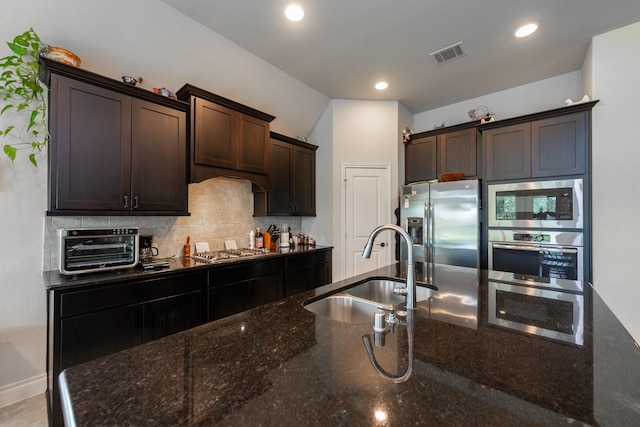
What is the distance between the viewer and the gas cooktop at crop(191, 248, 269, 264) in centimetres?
257

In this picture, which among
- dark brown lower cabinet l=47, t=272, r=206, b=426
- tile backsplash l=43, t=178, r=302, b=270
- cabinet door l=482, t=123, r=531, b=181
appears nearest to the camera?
dark brown lower cabinet l=47, t=272, r=206, b=426

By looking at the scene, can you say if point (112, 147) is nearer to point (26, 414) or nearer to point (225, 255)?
point (225, 255)

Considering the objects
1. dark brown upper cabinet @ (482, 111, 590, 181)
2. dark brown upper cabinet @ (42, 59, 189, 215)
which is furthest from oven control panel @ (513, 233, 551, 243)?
dark brown upper cabinet @ (42, 59, 189, 215)

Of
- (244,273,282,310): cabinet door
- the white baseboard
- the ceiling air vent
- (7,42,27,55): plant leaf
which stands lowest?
the white baseboard

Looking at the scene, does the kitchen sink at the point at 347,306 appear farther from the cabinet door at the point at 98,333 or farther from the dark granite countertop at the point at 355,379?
the cabinet door at the point at 98,333

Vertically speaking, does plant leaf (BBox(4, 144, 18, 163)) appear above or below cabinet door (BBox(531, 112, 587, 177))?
below

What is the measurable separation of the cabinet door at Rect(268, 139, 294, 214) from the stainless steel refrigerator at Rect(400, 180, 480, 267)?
62.6 inches

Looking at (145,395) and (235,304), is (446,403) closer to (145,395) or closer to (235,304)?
(145,395)

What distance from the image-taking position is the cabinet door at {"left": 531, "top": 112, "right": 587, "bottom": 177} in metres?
2.81

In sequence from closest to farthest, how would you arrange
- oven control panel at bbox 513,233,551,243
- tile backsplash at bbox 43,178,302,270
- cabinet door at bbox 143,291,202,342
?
cabinet door at bbox 143,291,202,342 < tile backsplash at bbox 43,178,302,270 < oven control panel at bbox 513,233,551,243

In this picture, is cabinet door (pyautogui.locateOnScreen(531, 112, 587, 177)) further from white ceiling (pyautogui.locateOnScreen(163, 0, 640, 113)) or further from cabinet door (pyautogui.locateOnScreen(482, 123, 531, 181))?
white ceiling (pyautogui.locateOnScreen(163, 0, 640, 113))

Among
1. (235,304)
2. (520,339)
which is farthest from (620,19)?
(235,304)

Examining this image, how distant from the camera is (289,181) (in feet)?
12.2

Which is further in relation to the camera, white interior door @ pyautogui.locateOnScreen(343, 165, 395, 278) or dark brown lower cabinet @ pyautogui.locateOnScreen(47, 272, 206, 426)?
white interior door @ pyautogui.locateOnScreen(343, 165, 395, 278)
